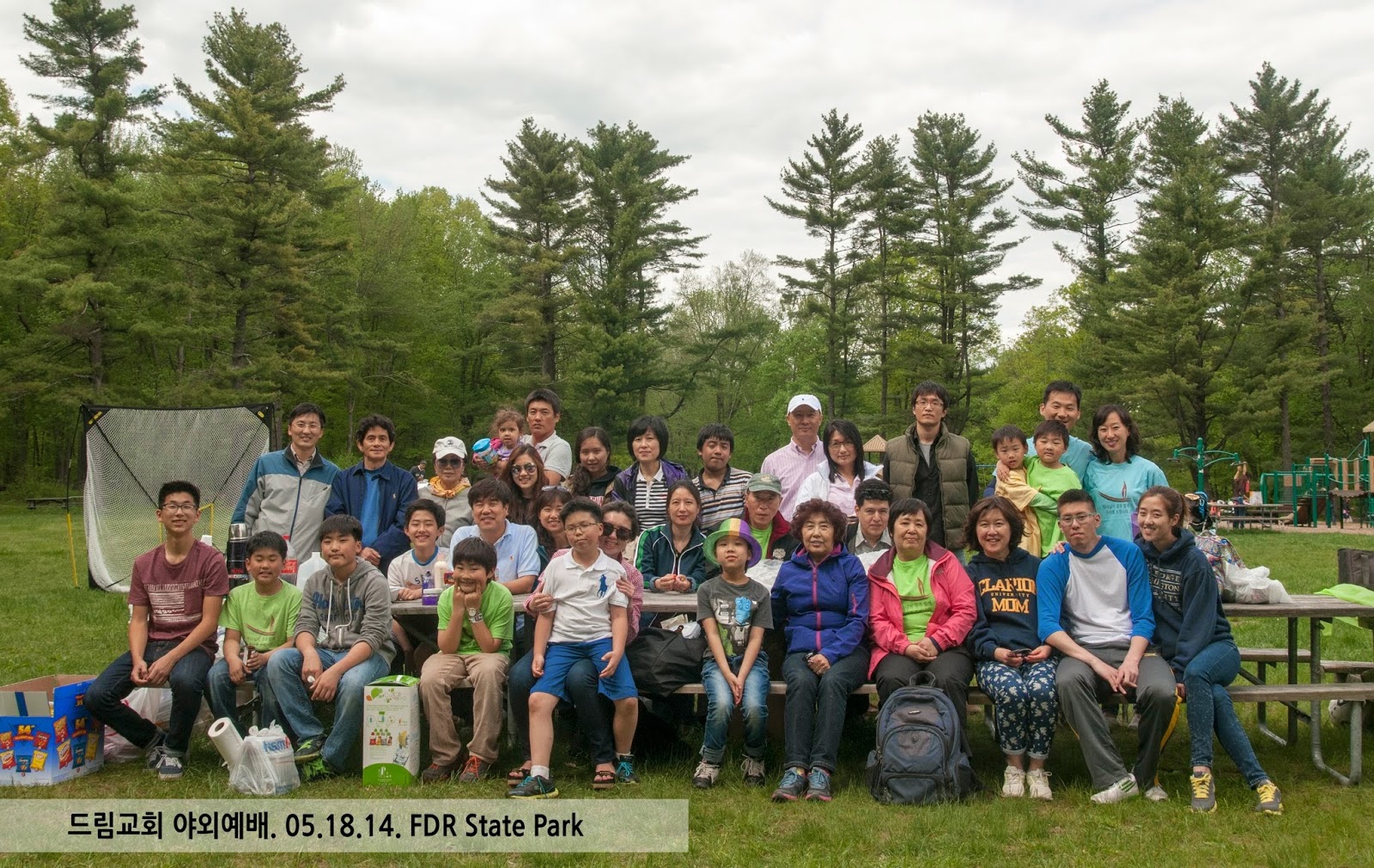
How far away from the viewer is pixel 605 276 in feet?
112

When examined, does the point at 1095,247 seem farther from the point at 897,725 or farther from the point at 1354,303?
the point at 897,725

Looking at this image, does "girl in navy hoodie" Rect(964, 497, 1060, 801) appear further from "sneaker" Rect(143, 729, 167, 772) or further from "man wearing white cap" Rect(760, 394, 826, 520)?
"sneaker" Rect(143, 729, 167, 772)

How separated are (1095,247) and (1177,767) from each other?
30.3 meters

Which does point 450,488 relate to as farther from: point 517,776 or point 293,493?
point 517,776

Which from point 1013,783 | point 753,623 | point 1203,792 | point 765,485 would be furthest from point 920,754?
point 765,485

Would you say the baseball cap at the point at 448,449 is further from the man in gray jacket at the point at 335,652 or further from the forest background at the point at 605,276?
the forest background at the point at 605,276

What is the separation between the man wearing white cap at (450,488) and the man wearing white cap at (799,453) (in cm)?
186

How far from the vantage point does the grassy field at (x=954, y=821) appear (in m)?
3.79

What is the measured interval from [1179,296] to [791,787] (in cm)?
2713

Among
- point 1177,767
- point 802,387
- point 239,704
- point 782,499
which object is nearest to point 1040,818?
point 1177,767

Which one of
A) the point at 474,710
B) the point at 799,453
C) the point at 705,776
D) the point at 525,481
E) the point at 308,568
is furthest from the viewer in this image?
the point at 799,453

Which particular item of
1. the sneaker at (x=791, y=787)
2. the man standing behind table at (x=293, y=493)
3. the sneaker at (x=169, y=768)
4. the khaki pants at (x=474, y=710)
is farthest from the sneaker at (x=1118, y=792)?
the man standing behind table at (x=293, y=493)

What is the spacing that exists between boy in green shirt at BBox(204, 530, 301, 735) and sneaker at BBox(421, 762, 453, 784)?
88cm

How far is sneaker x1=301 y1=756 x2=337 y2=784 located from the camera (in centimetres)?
480
